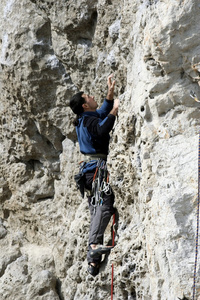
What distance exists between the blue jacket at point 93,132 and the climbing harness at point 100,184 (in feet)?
0.39

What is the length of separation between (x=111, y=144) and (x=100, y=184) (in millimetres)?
570

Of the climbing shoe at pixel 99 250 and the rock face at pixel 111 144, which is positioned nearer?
the rock face at pixel 111 144

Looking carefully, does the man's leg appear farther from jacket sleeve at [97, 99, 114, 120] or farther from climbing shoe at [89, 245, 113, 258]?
jacket sleeve at [97, 99, 114, 120]

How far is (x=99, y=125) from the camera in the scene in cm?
512

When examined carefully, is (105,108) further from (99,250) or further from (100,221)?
(99,250)

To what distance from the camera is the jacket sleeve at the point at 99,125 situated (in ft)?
16.4

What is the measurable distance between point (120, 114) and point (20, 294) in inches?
148

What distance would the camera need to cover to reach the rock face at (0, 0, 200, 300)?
3.86m

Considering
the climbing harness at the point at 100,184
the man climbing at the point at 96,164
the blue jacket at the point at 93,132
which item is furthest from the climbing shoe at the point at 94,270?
the blue jacket at the point at 93,132

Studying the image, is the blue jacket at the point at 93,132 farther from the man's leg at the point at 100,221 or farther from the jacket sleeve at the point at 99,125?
the man's leg at the point at 100,221

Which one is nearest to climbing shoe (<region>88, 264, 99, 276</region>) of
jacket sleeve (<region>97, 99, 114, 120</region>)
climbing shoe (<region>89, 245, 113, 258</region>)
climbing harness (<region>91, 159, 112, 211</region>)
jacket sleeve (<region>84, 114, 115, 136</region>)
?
climbing shoe (<region>89, 245, 113, 258</region>)

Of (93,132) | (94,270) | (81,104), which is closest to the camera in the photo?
(93,132)

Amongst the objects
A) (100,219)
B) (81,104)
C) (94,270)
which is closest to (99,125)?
(81,104)

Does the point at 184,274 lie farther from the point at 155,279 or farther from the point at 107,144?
the point at 107,144
